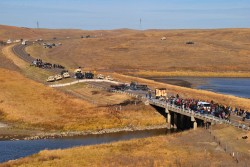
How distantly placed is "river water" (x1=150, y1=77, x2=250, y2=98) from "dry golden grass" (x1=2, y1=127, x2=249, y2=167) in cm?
6039

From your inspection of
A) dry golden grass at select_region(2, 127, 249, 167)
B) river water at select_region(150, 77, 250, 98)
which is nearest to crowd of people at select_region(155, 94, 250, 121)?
dry golden grass at select_region(2, 127, 249, 167)

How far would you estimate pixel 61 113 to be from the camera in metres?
78.7

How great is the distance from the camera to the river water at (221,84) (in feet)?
386

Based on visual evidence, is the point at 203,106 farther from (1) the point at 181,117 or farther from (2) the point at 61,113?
(2) the point at 61,113

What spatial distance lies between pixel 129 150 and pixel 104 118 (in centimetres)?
2189

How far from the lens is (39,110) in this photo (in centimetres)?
8169

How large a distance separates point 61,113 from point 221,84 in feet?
228

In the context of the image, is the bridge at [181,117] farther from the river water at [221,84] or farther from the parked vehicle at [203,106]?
the river water at [221,84]

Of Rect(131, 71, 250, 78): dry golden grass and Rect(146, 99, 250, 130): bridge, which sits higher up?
Rect(146, 99, 250, 130): bridge

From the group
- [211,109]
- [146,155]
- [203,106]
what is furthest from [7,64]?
[146,155]

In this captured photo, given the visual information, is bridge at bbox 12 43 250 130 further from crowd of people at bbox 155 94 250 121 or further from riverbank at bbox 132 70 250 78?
riverbank at bbox 132 70 250 78

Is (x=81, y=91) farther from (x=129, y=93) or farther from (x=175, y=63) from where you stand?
(x=175, y=63)

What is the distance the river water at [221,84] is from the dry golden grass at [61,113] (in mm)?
44511

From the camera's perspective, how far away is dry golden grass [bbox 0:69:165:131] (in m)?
71.9
